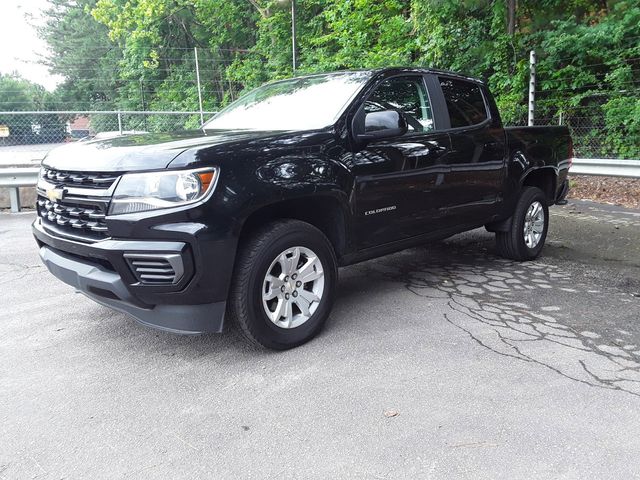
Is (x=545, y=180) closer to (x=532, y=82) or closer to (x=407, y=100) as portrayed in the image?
(x=407, y=100)

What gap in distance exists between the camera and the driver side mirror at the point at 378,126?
382 centimetres

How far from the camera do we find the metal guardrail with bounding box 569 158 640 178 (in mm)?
8609

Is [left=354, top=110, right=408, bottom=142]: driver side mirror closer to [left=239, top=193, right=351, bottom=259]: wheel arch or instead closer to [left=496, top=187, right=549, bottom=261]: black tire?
[left=239, top=193, right=351, bottom=259]: wheel arch

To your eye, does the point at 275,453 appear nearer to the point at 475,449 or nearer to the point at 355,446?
the point at 355,446

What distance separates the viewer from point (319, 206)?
377 cm

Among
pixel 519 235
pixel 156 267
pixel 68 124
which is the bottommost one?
pixel 519 235

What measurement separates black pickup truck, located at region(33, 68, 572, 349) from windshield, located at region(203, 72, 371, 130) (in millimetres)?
18

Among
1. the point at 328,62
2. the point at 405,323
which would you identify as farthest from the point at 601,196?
the point at 328,62

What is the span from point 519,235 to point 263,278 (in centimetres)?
322

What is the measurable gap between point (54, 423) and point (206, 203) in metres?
1.38

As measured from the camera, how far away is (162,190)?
3.04 m

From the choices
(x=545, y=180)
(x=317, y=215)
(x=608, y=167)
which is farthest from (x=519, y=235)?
(x=608, y=167)

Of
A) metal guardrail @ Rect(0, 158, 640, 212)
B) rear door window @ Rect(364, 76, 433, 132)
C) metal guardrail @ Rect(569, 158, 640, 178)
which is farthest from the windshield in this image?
metal guardrail @ Rect(569, 158, 640, 178)

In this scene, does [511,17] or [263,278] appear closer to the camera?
[263,278]
